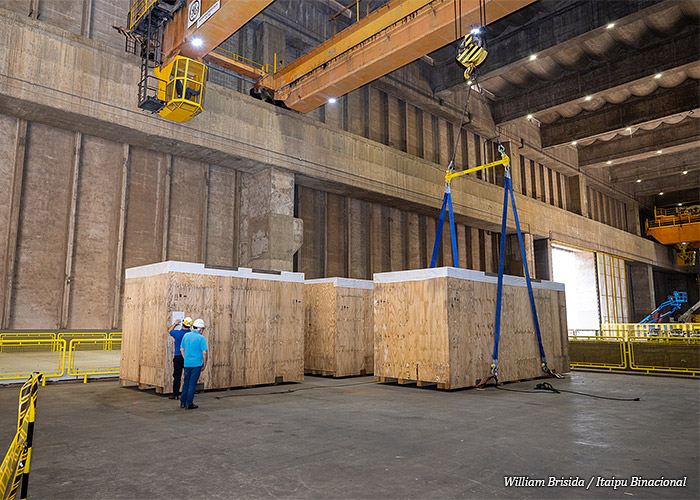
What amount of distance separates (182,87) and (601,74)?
20.0 metres

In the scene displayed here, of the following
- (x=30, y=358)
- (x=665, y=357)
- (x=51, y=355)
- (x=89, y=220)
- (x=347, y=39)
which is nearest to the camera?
(x=30, y=358)

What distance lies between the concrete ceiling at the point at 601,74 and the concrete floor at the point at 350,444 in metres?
16.1

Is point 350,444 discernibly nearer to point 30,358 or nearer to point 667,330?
point 30,358

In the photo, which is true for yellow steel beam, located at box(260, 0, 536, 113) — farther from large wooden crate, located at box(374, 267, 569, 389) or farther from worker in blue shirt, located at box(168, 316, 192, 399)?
worker in blue shirt, located at box(168, 316, 192, 399)

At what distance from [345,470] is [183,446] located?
218 cm

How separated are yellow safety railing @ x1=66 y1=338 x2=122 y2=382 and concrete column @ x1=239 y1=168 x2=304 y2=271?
578 centimetres

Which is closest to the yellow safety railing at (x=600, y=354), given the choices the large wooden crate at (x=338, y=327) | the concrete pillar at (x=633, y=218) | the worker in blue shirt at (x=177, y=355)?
the large wooden crate at (x=338, y=327)

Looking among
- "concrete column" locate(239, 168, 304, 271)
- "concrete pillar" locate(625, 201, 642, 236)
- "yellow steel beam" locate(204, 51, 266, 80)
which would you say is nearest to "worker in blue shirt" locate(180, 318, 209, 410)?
"concrete column" locate(239, 168, 304, 271)

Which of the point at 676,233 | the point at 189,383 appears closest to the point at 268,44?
the point at 189,383

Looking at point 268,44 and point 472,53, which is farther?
point 268,44

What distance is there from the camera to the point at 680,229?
139 ft

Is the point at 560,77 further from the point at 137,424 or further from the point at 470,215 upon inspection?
the point at 137,424

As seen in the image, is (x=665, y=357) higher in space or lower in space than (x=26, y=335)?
lower

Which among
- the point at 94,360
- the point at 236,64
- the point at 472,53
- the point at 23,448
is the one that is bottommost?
the point at 94,360
